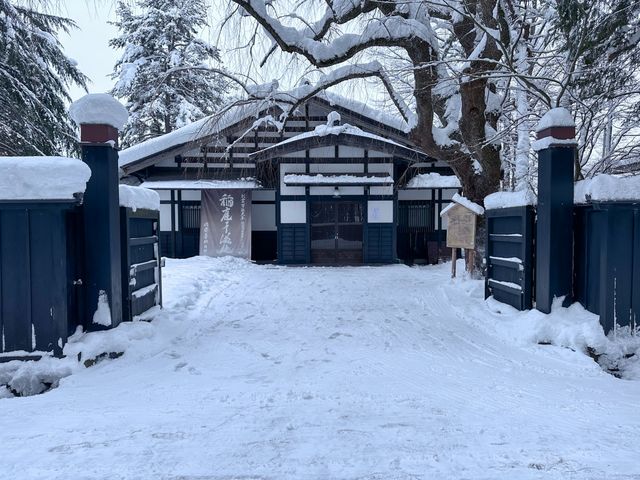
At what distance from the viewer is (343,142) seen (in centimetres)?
1269

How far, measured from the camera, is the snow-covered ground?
227 centimetres

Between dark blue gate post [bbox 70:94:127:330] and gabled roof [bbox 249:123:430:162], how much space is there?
341 inches

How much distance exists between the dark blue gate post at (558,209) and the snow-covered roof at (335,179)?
27.9ft

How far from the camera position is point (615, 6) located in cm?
474

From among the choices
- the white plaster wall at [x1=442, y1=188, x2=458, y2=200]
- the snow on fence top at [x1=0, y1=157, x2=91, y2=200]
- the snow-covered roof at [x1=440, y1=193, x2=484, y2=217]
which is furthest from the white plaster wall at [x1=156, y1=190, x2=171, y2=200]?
the snow on fence top at [x1=0, y1=157, x2=91, y2=200]

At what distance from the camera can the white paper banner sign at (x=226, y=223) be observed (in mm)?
13844

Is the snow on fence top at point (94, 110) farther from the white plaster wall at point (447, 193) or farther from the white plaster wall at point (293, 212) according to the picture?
the white plaster wall at point (447, 193)

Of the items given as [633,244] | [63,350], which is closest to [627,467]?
[633,244]

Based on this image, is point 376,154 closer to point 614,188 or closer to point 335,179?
point 335,179

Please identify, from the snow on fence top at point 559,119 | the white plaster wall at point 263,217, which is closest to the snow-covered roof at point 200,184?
the white plaster wall at point 263,217

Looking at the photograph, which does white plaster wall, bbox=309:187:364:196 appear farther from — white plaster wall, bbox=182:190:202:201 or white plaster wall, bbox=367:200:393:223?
white plaster wall, bbox=182:190:202:201

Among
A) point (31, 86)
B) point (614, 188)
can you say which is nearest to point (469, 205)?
point (614, 188)

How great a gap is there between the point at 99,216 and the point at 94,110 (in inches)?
44.6

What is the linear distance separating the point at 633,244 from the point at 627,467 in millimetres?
2657
